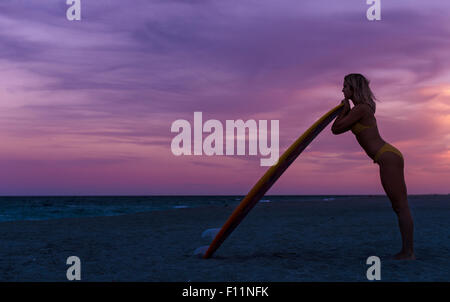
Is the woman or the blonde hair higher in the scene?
the blonde hair

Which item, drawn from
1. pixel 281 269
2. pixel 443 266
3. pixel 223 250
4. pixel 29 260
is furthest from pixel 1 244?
pixel 443 266

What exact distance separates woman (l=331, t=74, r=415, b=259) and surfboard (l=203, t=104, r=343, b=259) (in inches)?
9.2

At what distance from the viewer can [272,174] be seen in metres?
5.71

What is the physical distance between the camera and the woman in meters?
5.47

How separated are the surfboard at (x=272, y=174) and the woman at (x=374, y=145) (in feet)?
0.76

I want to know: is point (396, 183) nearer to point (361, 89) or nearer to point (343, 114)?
point (343, 114)

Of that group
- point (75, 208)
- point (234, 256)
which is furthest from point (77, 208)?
point (234, 256)

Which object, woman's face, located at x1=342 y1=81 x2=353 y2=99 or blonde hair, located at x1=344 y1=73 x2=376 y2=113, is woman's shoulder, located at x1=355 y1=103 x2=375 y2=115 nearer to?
blonde hair, located at x1=344 y1=73 x2=376 y2=113

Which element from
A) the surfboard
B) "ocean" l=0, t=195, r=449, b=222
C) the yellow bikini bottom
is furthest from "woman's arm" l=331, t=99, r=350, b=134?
"ocean" l=0, t=195, r=449, b=222

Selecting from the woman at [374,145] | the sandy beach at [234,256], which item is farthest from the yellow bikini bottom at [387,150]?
the sandy beach at [234,256]

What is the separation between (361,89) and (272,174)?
5.29ft

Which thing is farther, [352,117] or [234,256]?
[234,256]

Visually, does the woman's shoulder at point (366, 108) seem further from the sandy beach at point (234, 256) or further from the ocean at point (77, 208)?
→ the ocean at point (77, 208)
